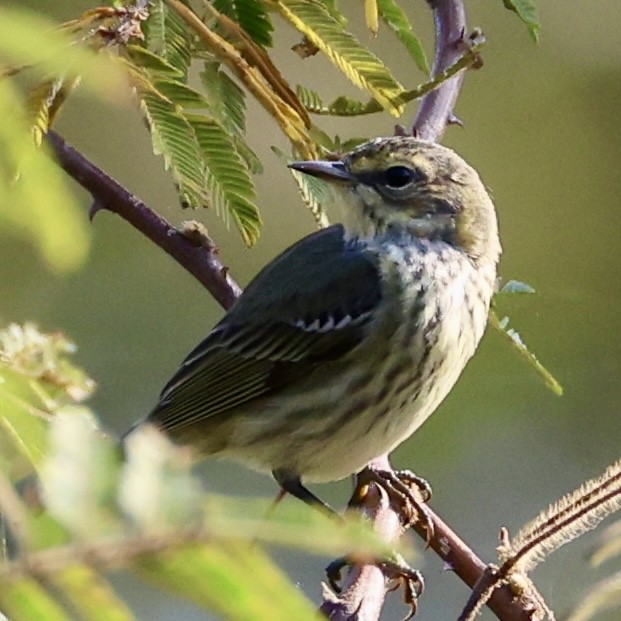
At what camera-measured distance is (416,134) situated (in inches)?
126

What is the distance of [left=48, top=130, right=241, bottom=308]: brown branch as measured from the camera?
2711 millimetres

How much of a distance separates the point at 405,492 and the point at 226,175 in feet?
3.52

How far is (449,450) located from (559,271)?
913 millimetres

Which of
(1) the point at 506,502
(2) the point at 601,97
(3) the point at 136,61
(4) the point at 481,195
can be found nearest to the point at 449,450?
(1) the point at 506,502

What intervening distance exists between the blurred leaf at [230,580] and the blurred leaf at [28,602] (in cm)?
5

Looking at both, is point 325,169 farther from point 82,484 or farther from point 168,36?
point 82,484

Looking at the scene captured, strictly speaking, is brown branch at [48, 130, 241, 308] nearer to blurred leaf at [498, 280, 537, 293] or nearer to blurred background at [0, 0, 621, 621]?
blurred leaf at [498, 280, 537, 293]

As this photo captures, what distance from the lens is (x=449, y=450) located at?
569 cm

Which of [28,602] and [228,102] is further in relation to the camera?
[228,102]

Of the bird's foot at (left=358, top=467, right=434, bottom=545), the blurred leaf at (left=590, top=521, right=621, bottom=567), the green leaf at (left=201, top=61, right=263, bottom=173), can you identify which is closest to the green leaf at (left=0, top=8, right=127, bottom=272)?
the blurred leaf at (left=590, top=521, right=621, bottom=567)

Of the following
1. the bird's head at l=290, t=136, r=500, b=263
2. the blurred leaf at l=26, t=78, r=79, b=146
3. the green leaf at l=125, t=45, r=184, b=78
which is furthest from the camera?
the bird's head at l=290, t=136, r=500, b=263

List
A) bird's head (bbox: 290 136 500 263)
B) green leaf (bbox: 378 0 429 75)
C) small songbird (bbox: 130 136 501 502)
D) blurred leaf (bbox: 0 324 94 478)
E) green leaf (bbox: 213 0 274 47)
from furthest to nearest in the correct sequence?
bird's head (bbox: 290 136 500 263)
small songbird (bbox: 130 136 501 502)
green leaf (bbox: 378 0 429 75)
green leaf (bbox: 213 0 274 47)
blurred leaf (bbox: 0 324 94 478)

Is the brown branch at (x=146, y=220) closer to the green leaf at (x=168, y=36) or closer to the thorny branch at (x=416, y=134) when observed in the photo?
the thorny branch at (x=416, y=134)

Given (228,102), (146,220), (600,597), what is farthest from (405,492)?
(600,597)
